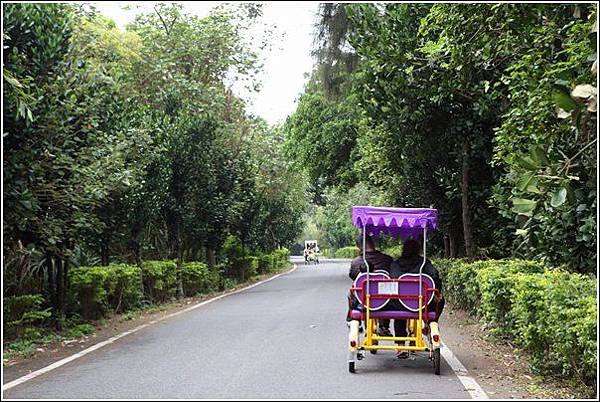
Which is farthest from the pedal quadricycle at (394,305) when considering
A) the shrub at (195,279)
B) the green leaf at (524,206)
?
the shrub at (195,279)

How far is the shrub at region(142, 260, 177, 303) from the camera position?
20.8 meters

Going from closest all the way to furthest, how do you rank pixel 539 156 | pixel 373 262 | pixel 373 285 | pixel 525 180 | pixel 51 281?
pixel 539 156 < pixel 525 180 < pixel 373 285 < pixel 373 262 < pixel 51 281

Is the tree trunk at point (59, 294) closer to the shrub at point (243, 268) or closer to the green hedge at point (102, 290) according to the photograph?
the green hedge at point (102, 290)

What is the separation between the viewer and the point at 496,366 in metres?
9.87

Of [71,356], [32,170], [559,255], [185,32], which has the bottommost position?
[71,356]

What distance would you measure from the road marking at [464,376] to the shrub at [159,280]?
11.2m

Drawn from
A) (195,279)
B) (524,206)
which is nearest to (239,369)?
(524,206)

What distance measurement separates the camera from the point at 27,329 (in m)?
12.8

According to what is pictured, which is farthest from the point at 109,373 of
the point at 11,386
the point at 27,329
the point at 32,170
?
the point at 27,329

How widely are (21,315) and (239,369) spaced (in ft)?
17.0

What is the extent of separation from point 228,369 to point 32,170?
13.1 feet

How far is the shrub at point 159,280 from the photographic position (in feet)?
68.3

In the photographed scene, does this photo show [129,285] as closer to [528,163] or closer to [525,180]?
[525,180]

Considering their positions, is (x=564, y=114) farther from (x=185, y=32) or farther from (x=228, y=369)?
(x=185, y=32)
